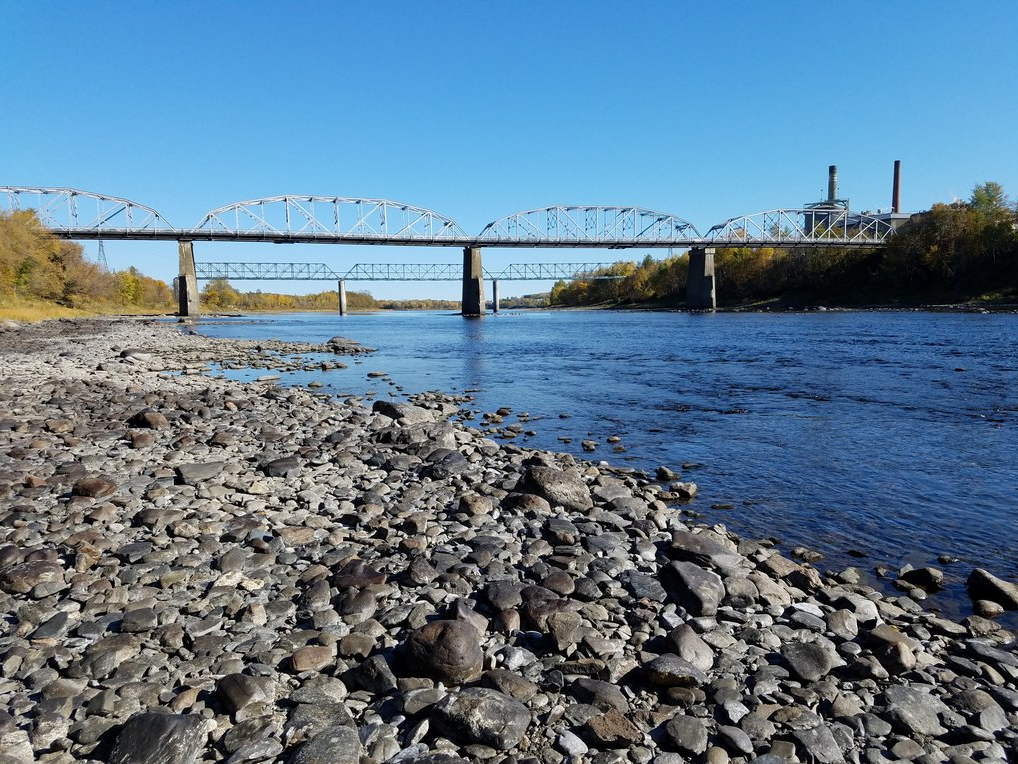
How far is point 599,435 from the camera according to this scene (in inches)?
524

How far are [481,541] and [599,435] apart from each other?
23.7 feet

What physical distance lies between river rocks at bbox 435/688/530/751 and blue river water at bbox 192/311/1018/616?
434 centimetres

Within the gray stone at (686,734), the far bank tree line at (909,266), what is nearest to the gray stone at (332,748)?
the gray stone at (686,734)

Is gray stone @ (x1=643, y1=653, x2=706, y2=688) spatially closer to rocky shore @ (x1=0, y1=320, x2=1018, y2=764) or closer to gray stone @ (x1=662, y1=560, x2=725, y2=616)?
rocky shore @ (x1=0, y1=320, x2=1018, y2=764)

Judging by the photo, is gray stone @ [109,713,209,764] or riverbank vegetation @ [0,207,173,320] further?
riverbank vegetation @ [0,207,173,320]

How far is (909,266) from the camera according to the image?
9381cm

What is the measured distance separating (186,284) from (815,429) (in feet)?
322

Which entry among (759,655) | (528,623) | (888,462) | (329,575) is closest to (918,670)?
(759,655)

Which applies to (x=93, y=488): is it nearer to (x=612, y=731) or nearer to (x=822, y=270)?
(x=612, y=731)

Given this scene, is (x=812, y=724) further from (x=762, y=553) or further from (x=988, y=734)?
(x=762, y=553)

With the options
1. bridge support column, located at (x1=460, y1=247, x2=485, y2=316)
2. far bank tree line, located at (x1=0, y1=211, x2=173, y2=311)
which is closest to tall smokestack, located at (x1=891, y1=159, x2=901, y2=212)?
bridge support column, located at (x1=460, y1=247, x2=485, y2=316)

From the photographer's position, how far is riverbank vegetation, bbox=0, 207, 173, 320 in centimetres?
5806

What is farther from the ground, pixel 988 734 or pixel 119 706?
pixel 119 706

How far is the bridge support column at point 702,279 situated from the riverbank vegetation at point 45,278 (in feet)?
311
